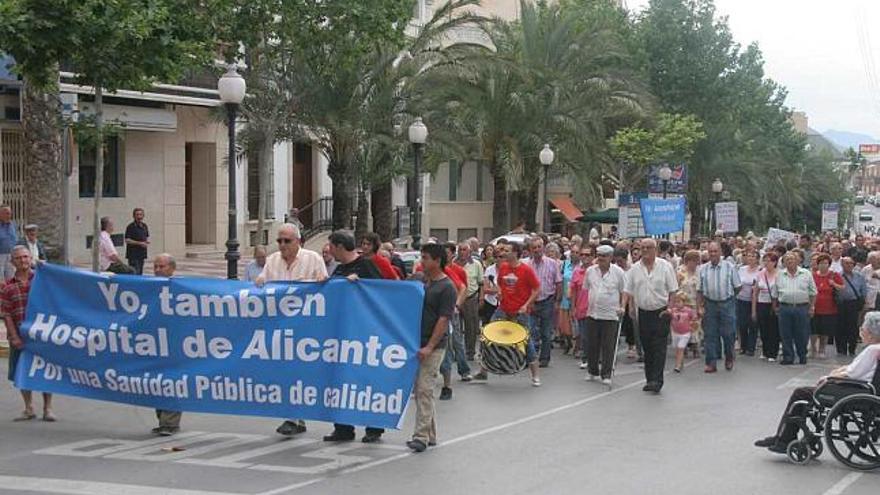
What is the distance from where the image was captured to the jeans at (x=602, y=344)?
47.5 ft

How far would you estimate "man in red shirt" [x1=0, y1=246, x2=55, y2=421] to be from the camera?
1091 cm

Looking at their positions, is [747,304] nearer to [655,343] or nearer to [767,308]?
[767,308]

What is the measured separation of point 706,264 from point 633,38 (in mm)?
30987

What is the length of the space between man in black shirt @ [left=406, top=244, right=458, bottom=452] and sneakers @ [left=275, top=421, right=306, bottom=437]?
113 cm

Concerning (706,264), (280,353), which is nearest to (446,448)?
(280,353)

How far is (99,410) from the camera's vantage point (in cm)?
1177

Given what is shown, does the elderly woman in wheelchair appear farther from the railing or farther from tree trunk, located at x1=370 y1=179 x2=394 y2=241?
the railing

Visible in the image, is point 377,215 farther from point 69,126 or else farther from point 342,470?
point 342,470

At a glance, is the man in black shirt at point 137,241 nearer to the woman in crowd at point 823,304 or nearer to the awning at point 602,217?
the woman in crowd at point 823,304

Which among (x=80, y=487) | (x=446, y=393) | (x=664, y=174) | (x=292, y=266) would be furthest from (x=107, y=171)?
(x=80, y=487)

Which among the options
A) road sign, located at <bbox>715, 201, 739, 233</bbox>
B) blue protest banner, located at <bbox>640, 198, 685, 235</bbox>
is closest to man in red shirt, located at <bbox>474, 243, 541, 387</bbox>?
blue protest banner, located at <bbox>640, 198, 685, 235</bbox>

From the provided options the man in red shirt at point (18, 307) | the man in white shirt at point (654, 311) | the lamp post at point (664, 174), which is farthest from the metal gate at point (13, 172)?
the lamp post at point (664, 174)

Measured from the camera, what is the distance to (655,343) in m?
13.9

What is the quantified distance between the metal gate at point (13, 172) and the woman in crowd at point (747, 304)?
1665 centimetres
